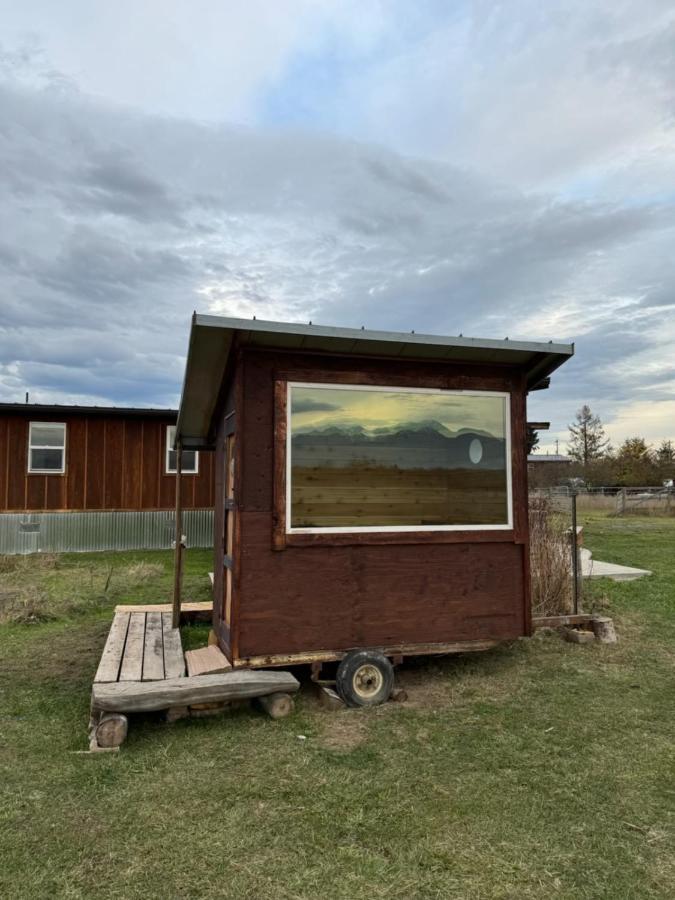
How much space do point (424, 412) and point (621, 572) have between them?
690 cm

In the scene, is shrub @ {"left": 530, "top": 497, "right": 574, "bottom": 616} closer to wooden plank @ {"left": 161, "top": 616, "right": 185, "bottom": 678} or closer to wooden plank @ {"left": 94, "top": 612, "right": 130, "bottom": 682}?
wooden plank @ {"left": 161, "top": 616, "right": 185, "bottom": 678}

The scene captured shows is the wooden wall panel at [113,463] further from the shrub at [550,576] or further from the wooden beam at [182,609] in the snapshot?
the shrub at [550,576]

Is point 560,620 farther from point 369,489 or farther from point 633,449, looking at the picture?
point 633,449

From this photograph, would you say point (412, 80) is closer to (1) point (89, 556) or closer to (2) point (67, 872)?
(2) point (67, 872)

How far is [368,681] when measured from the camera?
4566 mm

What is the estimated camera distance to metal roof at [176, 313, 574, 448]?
441 centimetres

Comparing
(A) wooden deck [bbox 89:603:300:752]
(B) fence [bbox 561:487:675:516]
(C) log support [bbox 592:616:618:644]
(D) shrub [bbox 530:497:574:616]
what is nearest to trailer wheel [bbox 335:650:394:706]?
(A) wooden deck [bbox 89:603:300:752]

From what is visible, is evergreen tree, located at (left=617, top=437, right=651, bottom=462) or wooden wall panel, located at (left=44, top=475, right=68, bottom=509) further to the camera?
evergreen tree, located at (left=617, top=437, right=651, bottom=462)

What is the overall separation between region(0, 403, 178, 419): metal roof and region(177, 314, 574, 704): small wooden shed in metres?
9.32

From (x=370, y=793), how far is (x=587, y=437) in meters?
42.5

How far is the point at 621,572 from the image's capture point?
1033 cm

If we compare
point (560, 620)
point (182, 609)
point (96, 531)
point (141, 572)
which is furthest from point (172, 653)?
point (96, 531)

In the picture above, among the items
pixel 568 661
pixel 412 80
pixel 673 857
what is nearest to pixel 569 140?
pixel 412 80

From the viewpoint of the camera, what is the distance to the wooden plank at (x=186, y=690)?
151 inches
